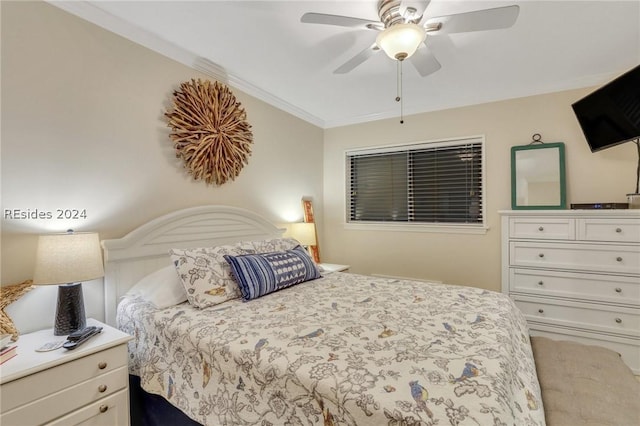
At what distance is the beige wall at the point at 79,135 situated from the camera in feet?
5.11

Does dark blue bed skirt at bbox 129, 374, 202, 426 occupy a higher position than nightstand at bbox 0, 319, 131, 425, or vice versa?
nightstand at bbox 0, 319, 131, 425

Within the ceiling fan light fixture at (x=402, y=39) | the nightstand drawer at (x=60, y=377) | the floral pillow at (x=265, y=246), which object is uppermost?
the ceiling fan light fixture at (x=402, y=39)

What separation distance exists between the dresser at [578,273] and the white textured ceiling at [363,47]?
126cm

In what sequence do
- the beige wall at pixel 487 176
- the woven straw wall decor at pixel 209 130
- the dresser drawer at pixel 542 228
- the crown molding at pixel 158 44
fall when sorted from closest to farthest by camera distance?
the crown molding at pixel 158 44, the woven straw wall decor at pixel 209 130, the dresser drawer at pixel 542 228, the beige wall at pixel 487 176

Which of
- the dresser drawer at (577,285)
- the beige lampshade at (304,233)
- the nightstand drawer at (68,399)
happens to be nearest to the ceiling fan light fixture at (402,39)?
the beige lampshade at (304,233)

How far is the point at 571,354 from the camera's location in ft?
5.23

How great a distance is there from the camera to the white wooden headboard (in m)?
1.85

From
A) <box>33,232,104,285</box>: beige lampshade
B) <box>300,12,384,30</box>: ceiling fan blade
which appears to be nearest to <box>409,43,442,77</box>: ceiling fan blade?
<box>300,12,384,30</box>: ceiling fan blade

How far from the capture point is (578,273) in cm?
255

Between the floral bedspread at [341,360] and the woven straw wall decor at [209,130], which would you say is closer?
the floral bedspread at [341,360]

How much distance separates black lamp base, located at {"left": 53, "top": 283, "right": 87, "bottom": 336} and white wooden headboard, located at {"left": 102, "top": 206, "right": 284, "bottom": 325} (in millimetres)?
272

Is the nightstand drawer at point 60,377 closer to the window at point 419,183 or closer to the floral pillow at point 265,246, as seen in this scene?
the floral pillow at point 265,246

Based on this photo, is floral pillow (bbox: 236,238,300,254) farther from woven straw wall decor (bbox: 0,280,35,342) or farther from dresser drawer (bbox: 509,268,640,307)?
dresser drawer (bbox: 509,268,640,307)

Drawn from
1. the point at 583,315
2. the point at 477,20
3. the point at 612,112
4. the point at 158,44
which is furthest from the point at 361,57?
the point at 583,315
